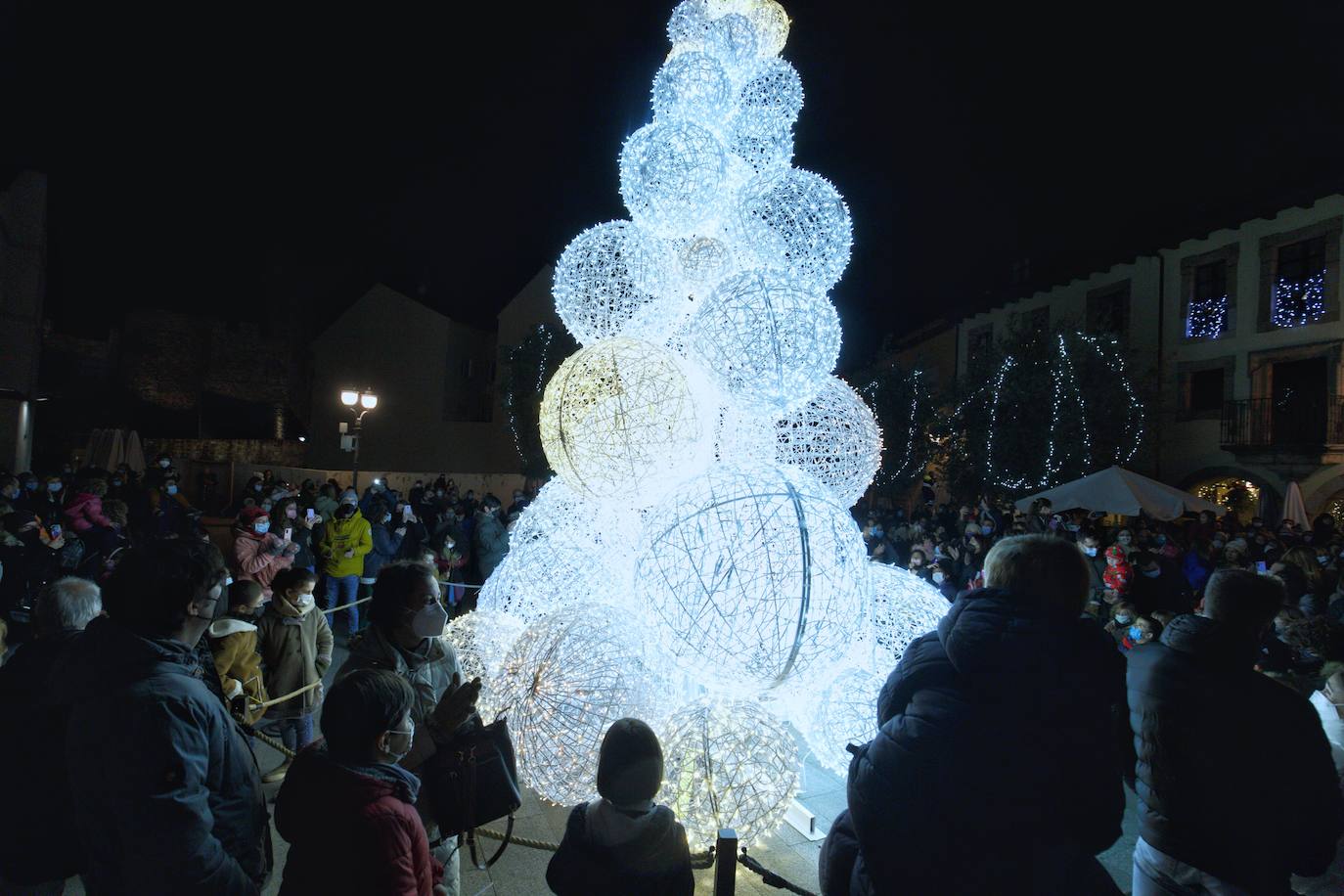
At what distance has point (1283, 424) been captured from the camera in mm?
16891

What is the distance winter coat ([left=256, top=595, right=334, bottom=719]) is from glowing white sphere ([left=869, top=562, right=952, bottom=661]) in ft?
10.8

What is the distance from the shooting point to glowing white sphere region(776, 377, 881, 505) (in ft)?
14.4


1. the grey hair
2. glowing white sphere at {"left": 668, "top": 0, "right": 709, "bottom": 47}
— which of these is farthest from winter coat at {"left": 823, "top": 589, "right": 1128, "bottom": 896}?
glowing white sphere at {"left": 668, "top": 0, "right": 709, "bottom": 47}

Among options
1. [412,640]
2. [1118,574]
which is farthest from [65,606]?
[1118,574]

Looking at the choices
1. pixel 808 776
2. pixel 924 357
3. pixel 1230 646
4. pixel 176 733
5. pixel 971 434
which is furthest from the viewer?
pixel 924 357

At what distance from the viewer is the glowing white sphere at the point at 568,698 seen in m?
3.12

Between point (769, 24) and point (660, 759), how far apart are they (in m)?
4.14

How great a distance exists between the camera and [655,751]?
221 cm

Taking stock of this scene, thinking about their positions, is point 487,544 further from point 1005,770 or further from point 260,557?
point 1005,770

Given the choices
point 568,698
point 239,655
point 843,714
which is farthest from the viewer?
point 239,655

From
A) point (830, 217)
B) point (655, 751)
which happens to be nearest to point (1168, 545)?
point (830, 217)

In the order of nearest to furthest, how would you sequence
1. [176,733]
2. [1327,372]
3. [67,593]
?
[176,733], [67,593], [1327,372]

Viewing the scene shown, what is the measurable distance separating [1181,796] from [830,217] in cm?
318

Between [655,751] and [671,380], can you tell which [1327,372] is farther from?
[655,751]
